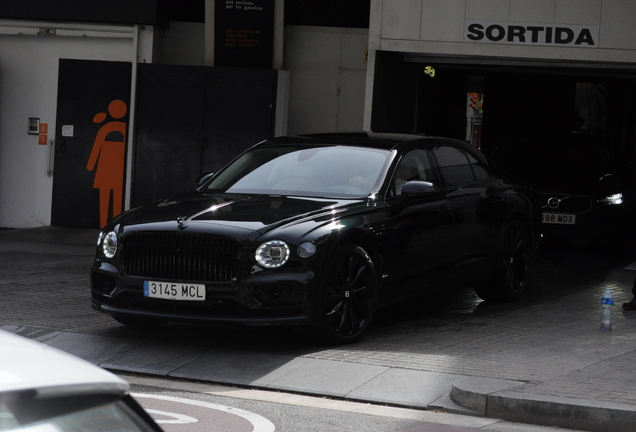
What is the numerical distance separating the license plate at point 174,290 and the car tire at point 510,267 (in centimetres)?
340

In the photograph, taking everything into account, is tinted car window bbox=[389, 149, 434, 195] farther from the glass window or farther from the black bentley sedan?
the glass window

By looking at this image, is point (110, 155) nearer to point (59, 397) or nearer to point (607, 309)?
point (607, 309)

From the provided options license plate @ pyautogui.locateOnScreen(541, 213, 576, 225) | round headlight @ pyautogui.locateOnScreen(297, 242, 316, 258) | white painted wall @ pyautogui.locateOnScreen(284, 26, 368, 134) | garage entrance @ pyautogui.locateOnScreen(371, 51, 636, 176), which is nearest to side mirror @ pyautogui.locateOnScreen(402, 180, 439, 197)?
round headlight @ pyautogui.locateOnScreen(297, 242, 316, 258)

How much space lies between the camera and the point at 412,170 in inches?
354

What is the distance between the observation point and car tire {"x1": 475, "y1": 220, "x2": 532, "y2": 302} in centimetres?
990

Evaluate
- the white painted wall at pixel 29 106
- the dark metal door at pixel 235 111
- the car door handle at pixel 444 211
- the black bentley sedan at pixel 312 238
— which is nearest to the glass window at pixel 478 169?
the black bentley sedan at pixel 312 238

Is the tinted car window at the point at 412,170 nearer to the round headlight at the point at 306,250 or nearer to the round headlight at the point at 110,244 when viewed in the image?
the round headlight at the point at 306,250

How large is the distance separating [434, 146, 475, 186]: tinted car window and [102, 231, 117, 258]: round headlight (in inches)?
121

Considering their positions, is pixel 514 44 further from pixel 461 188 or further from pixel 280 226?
pixel 280 226

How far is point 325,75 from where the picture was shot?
16.2 metres

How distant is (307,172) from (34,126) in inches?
353

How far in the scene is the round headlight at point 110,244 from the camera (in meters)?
7.84

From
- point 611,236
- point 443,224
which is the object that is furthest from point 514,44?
point 443,224

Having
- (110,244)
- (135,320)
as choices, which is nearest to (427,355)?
(135,320)
